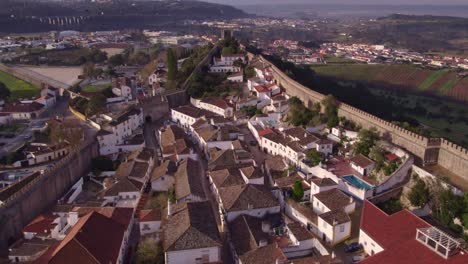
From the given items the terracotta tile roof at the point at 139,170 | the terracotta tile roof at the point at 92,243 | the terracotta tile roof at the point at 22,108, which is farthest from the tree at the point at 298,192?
the terracotta tile roof at the point at 22,108

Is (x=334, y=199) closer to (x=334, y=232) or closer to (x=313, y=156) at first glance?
(x=334, y=232)

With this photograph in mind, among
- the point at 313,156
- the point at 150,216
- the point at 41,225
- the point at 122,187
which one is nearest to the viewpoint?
the point at 150,216

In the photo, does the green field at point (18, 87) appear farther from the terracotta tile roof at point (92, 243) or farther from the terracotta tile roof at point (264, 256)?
the terracotta tile roof at point (264, 256)

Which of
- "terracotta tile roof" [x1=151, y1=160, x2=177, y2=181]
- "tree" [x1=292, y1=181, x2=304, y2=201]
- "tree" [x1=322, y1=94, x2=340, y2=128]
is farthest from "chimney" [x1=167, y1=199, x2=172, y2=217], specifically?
"tree" [x1=322, y1=94, x2=340, y2=128]

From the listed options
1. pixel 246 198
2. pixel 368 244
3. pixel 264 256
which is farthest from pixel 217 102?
pixel 368 244

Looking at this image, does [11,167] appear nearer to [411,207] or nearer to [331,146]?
[331,146]

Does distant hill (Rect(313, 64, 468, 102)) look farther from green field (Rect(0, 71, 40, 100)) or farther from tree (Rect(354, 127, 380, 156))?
green field (Rect(0, 71, 40, 100))

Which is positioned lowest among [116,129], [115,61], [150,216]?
[150,216]
